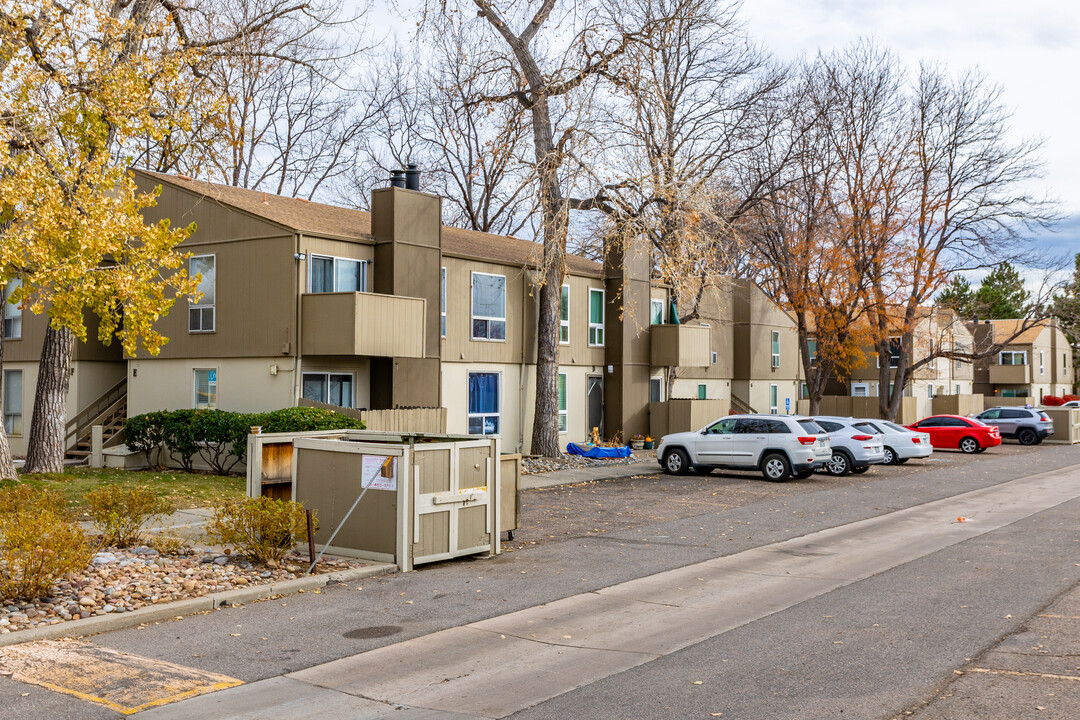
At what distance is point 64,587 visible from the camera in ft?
33.2

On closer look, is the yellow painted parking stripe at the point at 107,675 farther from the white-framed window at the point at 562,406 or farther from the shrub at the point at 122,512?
the white-framed window at the point at 562,406

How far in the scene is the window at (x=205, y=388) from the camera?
24516 mm

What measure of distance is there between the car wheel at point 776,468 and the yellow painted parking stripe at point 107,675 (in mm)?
17994

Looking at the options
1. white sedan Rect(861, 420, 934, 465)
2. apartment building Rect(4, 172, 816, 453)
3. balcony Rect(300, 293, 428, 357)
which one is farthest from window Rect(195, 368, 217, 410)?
white sedan Rect(861, 420, 934, 465)

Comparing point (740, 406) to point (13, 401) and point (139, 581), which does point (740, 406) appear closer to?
point (13, 401)

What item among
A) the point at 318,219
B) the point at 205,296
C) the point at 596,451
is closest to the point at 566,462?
the point at 596,451

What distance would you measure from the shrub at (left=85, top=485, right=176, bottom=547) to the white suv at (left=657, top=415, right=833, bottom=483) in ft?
48.2

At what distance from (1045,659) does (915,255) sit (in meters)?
35.1

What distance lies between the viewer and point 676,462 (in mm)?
25469

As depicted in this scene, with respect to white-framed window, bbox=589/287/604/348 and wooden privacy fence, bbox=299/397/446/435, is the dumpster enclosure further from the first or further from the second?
white-framed window, bbox=589/287/604/348

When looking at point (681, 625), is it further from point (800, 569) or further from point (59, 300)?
point (59, 300)

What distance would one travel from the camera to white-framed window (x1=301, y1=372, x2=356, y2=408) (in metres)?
23.5

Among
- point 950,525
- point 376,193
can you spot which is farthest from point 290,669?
point 376,193

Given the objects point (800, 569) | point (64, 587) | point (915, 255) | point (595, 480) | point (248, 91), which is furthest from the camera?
point (915, 255)
